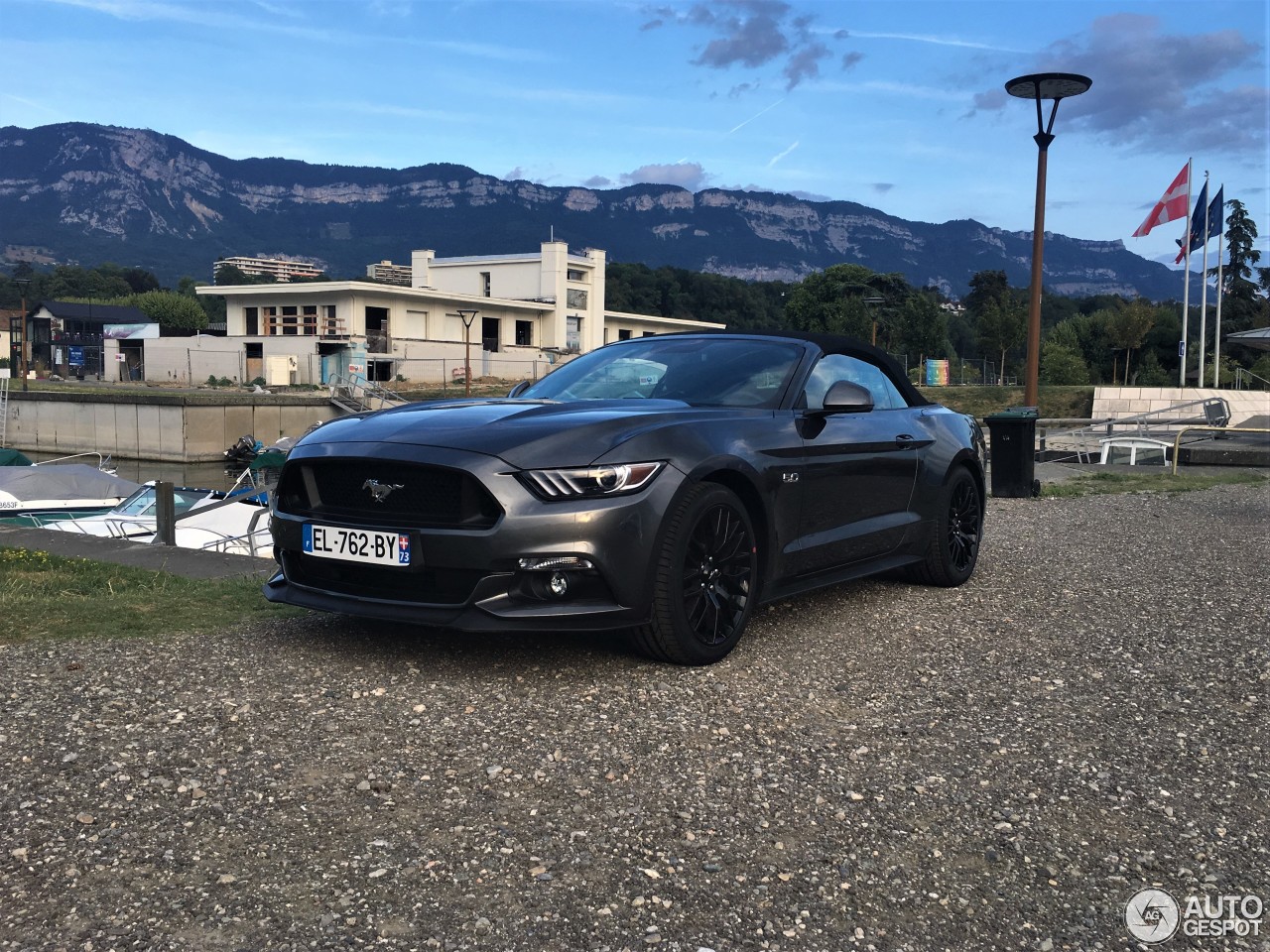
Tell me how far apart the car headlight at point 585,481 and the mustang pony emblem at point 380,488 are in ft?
1.84

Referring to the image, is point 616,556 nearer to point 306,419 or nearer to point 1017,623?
point 1017,623

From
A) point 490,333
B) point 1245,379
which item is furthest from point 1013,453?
point 490,333

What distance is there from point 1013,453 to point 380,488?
32.7ft

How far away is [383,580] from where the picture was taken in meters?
4.45

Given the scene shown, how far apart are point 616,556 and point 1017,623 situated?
104 inches

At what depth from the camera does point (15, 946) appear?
232 centimetres

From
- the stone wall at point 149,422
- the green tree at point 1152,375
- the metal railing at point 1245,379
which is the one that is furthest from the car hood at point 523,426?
the green tree at point 1152,375

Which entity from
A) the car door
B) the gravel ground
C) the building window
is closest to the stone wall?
the building window

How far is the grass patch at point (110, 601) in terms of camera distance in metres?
5.22

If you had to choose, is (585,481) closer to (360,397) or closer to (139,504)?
(139,504)

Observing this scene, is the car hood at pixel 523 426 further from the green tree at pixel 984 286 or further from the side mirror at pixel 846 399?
A: the green tree at pixel 984 286

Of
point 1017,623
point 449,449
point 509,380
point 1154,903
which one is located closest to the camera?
point 1154,903

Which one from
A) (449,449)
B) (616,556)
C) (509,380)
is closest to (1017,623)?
(616,556)

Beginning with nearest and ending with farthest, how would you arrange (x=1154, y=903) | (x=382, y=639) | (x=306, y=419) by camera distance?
(x=1154, y=903), (x=382, y=639), (x=306, y=419)
